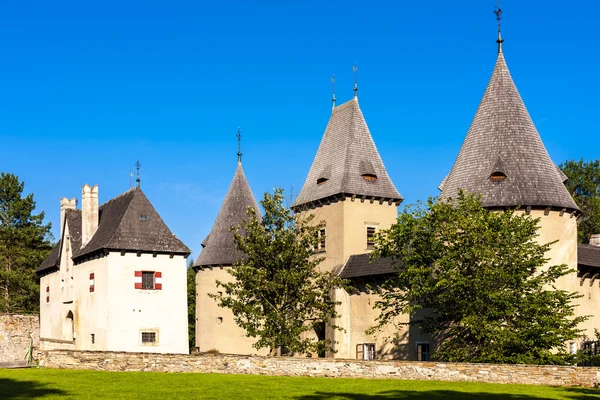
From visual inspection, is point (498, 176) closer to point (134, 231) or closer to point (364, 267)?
point (364, 267)

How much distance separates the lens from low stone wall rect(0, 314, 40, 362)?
2631cm

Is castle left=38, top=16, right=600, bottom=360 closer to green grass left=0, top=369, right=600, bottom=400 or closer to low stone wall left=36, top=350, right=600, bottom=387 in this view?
low stone wall left=36, top=350, right=600, bottom=387

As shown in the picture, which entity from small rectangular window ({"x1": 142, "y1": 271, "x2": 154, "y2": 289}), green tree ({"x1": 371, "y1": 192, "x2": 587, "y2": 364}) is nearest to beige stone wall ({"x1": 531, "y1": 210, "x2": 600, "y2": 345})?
green tree ({"x1": 371, "y1": 192, "x2": 587, "y2": 364})

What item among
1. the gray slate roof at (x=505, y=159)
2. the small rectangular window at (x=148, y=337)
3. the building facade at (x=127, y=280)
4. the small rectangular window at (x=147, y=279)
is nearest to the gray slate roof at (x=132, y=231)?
the building facade at (x=127, y=280)

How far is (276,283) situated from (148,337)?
10.4m

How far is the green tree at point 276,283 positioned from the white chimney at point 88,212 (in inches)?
503

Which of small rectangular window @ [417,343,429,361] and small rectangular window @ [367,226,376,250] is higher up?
small rectangular window @ [367,226,376,250]

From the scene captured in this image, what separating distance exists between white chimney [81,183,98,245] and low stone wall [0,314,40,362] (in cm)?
1707

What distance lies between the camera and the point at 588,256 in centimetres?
A: 3622

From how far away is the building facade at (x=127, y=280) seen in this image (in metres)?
39.8

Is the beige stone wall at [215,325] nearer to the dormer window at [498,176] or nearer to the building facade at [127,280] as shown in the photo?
the building facade at [127,280]

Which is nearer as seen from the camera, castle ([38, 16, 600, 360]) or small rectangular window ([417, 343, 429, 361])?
castle ([38, 16, 600, 360])

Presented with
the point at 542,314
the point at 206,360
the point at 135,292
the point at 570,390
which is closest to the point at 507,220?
the point at 542,314

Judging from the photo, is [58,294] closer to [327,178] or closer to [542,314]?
[327,178]
